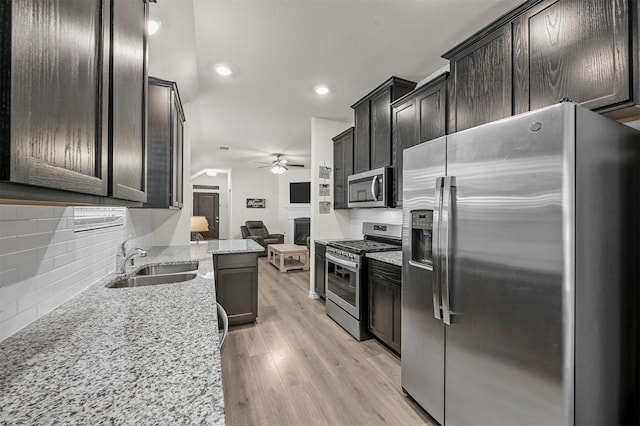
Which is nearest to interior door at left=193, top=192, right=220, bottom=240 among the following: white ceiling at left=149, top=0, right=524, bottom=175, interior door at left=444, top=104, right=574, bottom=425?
white ceiling at left=149, top=0, right=524, bottom=175


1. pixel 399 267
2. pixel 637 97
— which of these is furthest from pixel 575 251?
pixel 399 267

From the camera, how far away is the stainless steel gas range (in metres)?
2.74

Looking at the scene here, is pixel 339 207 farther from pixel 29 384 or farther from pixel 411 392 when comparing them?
pixel 29 384

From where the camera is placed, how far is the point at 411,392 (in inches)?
71.7

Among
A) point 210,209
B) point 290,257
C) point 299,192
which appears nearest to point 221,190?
point 210,209

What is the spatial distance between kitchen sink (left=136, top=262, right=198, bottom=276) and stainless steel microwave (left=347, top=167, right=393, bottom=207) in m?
1.86

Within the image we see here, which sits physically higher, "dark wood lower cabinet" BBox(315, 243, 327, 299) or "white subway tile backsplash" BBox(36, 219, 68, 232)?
"white subway tile backsplash" BBox(36, 219, 68, 232)

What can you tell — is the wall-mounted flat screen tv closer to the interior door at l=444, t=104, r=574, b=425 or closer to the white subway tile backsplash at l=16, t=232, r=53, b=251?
the interior door at l=444, t=104, r=574, b=425

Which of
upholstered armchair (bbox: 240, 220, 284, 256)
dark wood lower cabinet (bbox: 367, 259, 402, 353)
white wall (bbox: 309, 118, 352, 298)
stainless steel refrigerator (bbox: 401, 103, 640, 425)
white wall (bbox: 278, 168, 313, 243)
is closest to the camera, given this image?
stainless steel refrigerator (bbox: 401, 103, 640, 425)

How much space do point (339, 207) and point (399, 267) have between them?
6.02 feet

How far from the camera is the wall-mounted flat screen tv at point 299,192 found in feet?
28.3

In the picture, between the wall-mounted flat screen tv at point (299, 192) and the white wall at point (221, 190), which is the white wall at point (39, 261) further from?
the white wall at point (221, 190)

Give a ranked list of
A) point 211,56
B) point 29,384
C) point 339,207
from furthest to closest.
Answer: point 339,207, point 211,56, point 29,384

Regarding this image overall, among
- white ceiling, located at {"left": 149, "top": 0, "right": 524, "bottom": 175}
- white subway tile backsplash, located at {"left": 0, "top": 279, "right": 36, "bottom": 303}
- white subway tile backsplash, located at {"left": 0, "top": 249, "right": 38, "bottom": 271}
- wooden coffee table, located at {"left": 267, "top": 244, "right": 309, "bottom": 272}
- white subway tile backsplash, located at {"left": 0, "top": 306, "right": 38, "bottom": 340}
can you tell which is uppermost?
white ceiling, located at {"left": 149, "top": 0, "right": 524, "bottom": 175}
